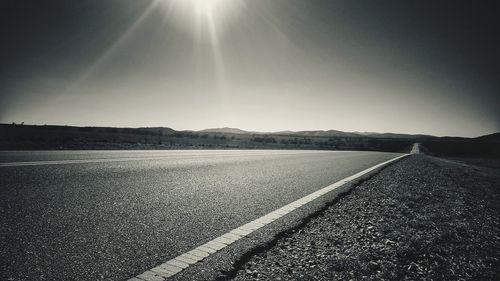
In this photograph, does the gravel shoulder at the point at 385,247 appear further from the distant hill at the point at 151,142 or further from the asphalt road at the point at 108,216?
the distant hill at the point at 151,142

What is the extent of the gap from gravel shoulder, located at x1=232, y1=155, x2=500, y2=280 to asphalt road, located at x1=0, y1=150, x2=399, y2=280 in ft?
2.28

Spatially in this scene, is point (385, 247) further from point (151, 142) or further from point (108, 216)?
point (151, 142)

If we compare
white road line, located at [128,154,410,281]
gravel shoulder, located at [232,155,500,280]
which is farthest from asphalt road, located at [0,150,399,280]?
gravel shoulder, located at [232,155,500,280]

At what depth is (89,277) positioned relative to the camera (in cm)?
176

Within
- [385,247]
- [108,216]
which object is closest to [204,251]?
[108,216]

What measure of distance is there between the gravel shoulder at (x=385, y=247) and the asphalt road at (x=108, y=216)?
0.69m

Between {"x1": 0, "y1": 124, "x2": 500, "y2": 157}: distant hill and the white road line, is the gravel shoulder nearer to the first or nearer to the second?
the white road line

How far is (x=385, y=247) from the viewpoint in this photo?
2533 mm

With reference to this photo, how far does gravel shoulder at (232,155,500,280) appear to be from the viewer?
2029 millimetres

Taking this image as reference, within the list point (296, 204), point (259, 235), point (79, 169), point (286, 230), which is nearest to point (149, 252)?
point (259, 235)

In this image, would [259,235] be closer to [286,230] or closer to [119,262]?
[286,230]

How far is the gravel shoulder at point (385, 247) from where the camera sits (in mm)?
2029

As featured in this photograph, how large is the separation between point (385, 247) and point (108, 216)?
276 centimetres

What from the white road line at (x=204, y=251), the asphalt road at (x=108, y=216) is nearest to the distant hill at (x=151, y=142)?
the asphalt road at (x=108, y=216)
